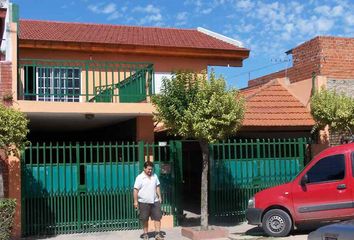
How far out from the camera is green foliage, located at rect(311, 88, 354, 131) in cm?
1366

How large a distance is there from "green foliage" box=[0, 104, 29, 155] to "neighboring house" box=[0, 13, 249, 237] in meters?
1.16

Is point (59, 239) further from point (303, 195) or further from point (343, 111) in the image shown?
point (343, 111)

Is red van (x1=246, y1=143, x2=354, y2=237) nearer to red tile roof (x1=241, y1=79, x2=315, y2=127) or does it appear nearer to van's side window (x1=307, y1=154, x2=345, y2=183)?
van's side window (x1=307, y1=154, x2=345, y2=183)

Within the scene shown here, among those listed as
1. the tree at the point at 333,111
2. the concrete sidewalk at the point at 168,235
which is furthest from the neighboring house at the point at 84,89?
the tree at the point at 333,111

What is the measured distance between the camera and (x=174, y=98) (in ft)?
37.4

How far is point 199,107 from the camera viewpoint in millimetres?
11289

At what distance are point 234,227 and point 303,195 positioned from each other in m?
2.64

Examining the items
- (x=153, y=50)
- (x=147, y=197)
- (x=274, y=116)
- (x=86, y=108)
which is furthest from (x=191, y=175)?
(x=147, y=197)

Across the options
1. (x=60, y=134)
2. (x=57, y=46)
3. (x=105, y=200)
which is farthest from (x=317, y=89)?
(x=60, y=134)

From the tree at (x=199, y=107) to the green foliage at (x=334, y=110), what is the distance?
3242mm

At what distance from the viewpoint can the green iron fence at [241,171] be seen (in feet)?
44.1

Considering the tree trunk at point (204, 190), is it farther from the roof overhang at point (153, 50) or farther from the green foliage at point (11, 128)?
the roof overhang at point (153, 50)

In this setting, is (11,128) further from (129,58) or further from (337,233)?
(129,58)

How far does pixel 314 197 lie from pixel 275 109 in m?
5.25
